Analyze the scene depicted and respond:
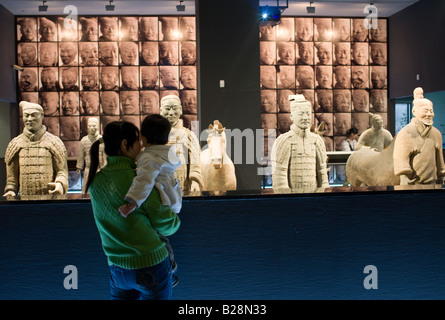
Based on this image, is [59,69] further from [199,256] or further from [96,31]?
[199,256]

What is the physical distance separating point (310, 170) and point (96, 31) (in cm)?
867

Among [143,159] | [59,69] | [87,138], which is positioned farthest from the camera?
[59,69]

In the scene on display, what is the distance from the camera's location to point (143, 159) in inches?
86.7

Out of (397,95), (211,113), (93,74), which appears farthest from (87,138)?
(397,95)

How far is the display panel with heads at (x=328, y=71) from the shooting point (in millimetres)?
12516

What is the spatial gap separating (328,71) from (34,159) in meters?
9.23

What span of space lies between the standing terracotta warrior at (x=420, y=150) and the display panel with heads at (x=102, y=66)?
7.66 meters

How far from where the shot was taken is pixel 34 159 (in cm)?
509

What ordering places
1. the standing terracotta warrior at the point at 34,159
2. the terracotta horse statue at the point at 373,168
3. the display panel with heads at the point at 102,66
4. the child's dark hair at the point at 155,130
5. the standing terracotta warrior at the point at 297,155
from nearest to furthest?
1. the child's dark hair at the point at 155,130
2. the standing terracotta warrior at the point at 34,159
3. the standing terracotta warrior at the point at 297,155
4. the terracotta horse statue at the point at 373,168
5. the display panel with heads at the point at 102,66

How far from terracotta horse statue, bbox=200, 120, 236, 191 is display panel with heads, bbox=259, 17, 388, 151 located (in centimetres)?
711

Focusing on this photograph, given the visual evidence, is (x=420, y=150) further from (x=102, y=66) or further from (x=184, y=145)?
(x=102, y=66)

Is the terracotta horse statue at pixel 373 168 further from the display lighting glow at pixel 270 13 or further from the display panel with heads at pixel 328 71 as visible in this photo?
the display panel with heads at pixel 328 71

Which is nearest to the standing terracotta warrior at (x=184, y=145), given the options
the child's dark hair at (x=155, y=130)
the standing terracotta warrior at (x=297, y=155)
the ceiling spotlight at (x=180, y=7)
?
the standing terracotta warrior at (x=297, y=155)

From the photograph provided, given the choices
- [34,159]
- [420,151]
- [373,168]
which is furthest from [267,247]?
[373,168]
